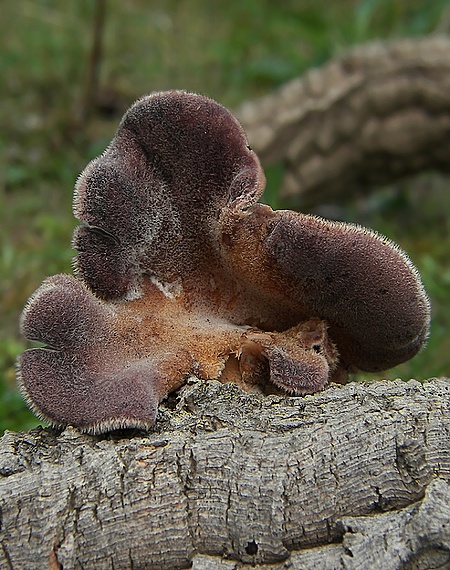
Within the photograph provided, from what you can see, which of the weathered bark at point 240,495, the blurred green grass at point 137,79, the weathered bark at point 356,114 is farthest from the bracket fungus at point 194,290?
the weathered bark at point 356,114

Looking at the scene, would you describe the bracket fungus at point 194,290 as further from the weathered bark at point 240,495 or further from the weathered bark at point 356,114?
the weathered bark at point 356,114

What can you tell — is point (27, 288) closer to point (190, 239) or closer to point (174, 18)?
point (190, 239)

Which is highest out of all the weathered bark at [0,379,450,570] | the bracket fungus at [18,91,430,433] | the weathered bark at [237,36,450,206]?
the weathered bark at [237,36,450,206]

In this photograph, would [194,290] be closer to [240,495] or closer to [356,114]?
[240,495]

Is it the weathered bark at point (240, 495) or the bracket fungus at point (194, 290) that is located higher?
the bracket fungus at point (194, 290)

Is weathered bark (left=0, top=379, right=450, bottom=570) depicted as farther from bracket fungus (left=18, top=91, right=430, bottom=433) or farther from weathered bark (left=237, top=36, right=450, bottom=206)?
weathered bark (left=237, top=36, right=450, bottom=206)

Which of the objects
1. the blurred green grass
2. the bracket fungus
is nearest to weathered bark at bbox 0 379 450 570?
the bracket fungus
